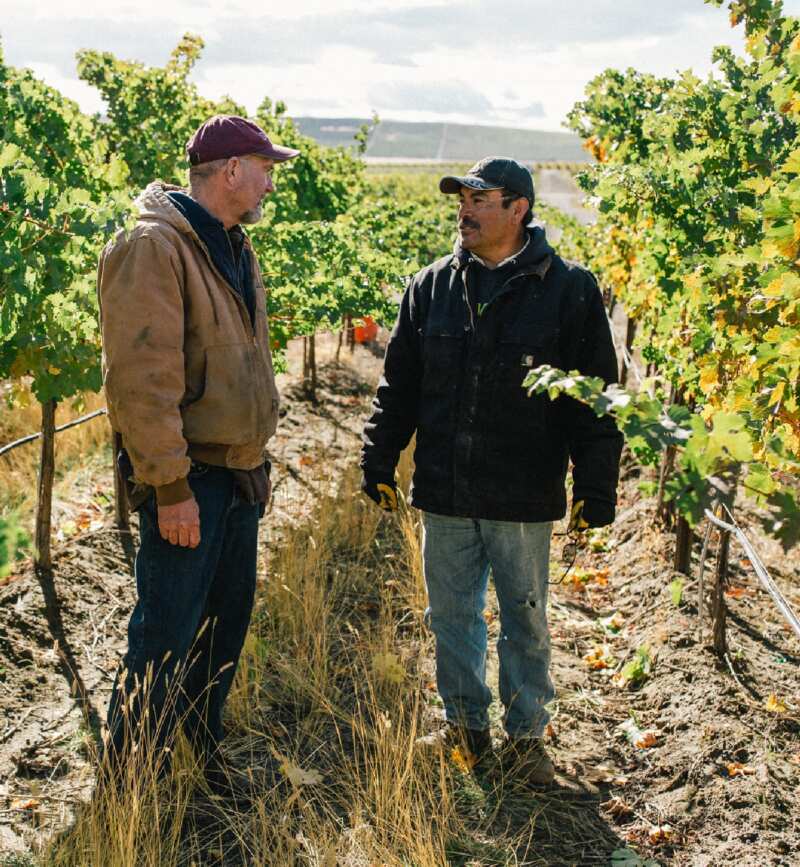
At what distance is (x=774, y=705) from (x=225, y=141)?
274 centimetres

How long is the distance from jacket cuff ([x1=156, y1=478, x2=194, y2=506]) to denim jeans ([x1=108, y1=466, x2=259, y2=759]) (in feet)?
0.36

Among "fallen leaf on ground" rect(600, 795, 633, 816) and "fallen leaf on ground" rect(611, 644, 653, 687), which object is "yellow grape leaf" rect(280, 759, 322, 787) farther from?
"fallen leaf on ground" rect(611, 644, 653, 687)

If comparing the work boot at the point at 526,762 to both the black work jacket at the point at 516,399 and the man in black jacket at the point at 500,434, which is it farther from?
the black work jacket at the point at 516,399

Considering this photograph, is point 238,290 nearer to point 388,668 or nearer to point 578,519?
point 578,519

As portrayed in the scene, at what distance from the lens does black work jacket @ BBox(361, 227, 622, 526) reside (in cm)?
300

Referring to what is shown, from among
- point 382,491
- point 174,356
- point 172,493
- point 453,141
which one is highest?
point 453,141

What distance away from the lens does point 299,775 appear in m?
3.04

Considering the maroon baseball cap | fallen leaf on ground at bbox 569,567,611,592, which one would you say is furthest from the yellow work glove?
fallen leaf on ground at bbox 569,567,611,592

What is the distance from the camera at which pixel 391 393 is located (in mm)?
3277

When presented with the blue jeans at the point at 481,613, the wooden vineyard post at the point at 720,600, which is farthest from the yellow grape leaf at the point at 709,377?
the blue jeans at the point at 481,613

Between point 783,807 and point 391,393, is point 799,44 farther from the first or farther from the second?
point 783,807

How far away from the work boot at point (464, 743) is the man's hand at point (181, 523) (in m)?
1.16

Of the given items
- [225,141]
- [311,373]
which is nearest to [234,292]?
[225,141]

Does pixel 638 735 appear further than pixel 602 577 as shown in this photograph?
No
